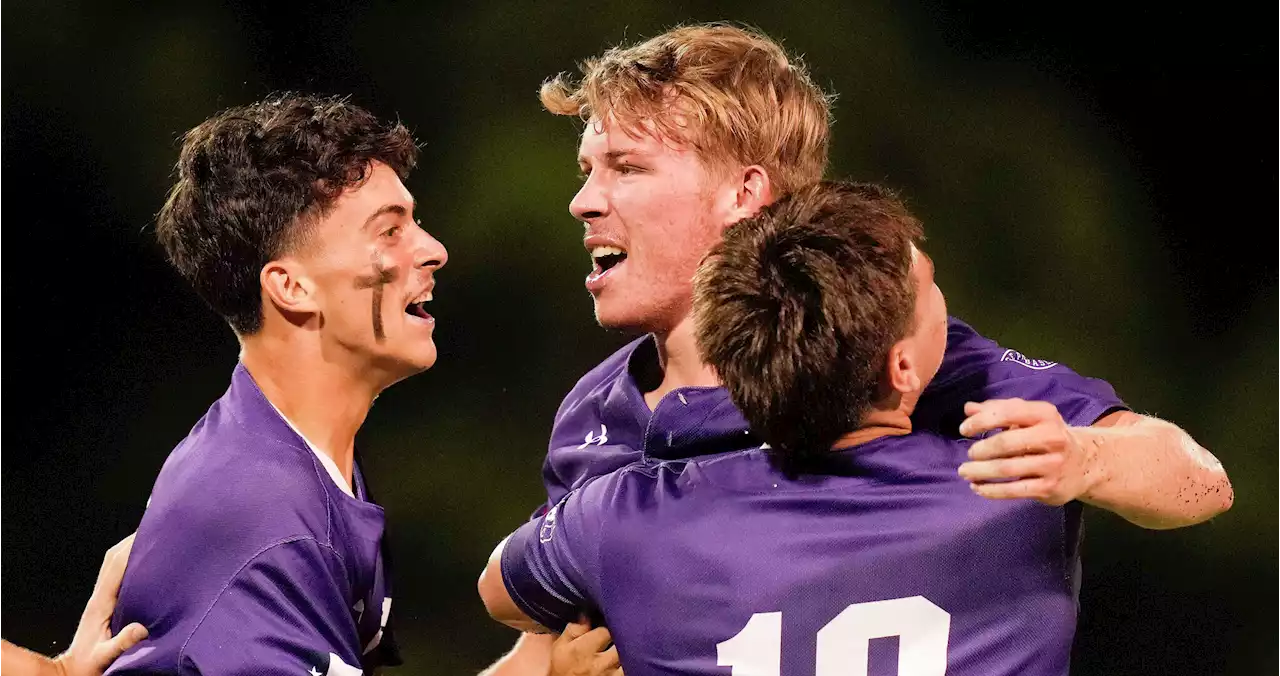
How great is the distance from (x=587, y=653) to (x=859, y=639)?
43 cm

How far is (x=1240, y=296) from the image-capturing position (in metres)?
4.94

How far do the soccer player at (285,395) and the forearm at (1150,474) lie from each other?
1.24 m

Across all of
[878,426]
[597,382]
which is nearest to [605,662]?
[878,426]

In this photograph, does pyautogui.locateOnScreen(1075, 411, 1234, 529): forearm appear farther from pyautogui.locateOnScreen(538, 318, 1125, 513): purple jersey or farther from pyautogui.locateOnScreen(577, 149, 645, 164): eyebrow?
pyautogui.locateOnScreen(577, 149, 645, 164): eyebrow

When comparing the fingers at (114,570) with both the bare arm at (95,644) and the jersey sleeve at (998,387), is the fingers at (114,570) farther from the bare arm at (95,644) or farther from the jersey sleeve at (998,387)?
the jersey sleeve at (998,387)

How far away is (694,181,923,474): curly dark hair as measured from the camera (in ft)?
5.83

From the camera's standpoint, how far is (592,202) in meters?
2.52

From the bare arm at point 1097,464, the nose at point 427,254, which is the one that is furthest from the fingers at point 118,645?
the bare arm at point 1097,464

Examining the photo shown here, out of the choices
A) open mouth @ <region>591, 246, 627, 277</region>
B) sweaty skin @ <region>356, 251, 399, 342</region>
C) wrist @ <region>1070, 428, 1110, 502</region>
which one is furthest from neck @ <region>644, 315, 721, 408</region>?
wrist @ <region>1070, 428, 1110, 502</region>

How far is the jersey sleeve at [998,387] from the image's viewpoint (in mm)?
1940

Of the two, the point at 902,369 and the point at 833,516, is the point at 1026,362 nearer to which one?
the point at 902,369

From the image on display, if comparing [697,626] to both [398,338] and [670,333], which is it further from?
[398,338]

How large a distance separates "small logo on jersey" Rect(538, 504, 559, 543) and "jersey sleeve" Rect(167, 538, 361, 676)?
485mm

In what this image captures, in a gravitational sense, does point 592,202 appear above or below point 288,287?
above
